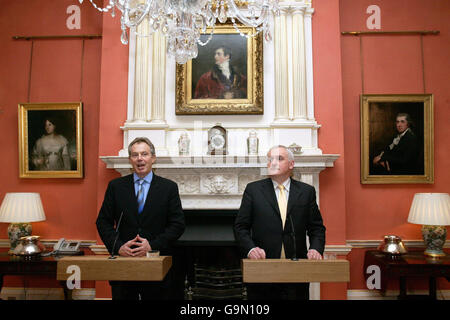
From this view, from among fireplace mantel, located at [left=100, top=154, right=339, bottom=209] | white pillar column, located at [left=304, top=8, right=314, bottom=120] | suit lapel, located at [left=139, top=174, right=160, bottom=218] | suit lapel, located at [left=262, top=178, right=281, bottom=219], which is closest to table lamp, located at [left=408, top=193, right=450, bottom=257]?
fireplace mantel, located at [left=100, top=154, right=339, bottom=209]

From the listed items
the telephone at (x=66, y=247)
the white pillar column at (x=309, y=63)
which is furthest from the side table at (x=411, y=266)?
the telephone at (x=66, y=247)

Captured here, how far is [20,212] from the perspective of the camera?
12.5 feet

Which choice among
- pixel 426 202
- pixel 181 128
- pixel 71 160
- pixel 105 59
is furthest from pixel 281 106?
pixel 71 160

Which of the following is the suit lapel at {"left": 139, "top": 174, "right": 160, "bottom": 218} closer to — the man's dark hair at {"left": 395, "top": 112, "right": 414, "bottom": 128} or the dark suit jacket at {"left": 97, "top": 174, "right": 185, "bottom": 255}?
the dark suit jacket at {"left": 97, "top": 174, "right": 185, "bottom": 255}

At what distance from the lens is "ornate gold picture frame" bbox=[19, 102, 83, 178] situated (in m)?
4.26

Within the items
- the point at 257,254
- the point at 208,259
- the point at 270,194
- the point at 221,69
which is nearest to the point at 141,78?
the point at 221,69

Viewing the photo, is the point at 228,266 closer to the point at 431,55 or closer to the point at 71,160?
the point at 71,160

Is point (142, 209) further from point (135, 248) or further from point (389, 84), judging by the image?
point (389, 84)

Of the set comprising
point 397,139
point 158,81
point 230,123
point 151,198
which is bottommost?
point 151,198

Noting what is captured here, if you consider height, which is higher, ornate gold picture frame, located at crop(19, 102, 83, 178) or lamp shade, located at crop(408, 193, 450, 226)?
ornate gold picture frame, located at crop(19, 102, 83, 178)

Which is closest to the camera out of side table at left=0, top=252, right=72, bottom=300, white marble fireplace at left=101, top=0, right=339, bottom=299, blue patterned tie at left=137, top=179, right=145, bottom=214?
blue patterned tie at left=137, top=179, right=145, bottom=214

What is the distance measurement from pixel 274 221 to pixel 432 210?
231 centimetres

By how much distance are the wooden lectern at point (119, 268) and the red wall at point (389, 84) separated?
9.98 ft

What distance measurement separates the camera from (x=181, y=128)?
3898 mm
